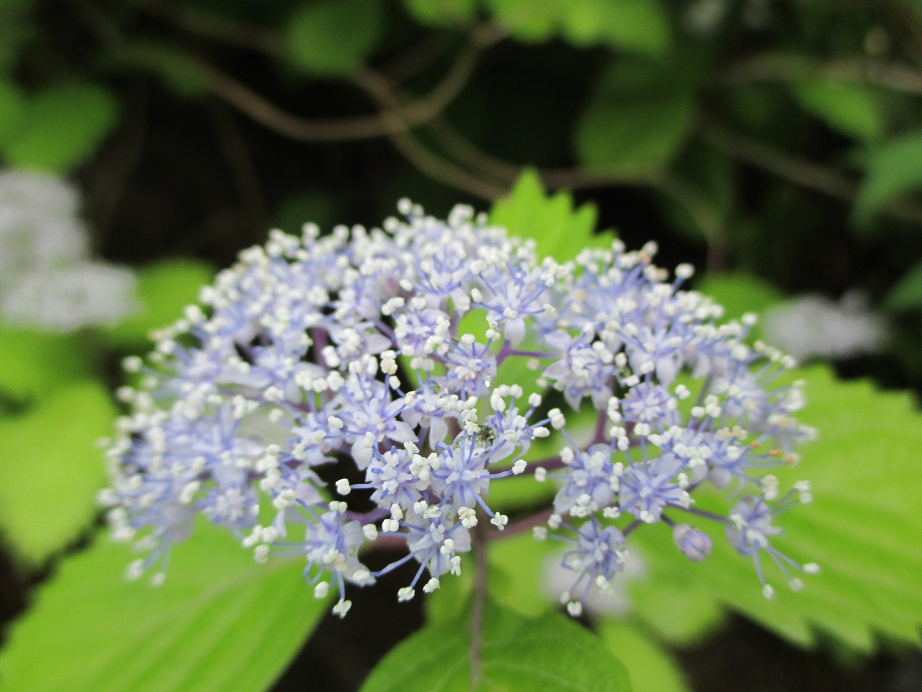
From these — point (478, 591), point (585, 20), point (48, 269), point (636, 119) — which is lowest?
point (478, 591)

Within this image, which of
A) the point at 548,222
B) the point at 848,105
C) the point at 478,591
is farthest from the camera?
the point at 848,105

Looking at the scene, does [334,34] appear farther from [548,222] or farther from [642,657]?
[642,657]

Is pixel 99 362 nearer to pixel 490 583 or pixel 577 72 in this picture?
pixel 490 583

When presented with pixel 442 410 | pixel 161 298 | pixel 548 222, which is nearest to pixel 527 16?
pixel 548 222

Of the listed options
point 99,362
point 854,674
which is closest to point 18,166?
point 99,362

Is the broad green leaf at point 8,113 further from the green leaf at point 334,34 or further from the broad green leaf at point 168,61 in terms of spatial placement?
the green leaf at point 334,34

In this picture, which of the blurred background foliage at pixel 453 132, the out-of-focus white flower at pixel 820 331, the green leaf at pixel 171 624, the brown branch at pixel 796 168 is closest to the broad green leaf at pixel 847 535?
the green leaf at pixel 171 624
